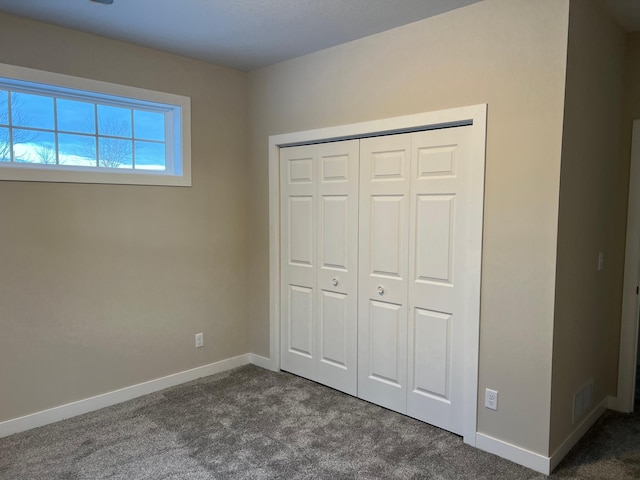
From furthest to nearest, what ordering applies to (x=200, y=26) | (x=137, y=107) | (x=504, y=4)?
1. (x=137, y=107)
2. (x=200, y=26)
3. (x=504, y=4)

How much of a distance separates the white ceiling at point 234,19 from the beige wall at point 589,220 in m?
0.76

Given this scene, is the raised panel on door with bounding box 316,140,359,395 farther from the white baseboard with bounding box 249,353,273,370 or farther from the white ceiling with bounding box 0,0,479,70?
the white ceiling with bounding box 0,0,479,70

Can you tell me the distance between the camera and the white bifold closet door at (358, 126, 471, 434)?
266 centimetres

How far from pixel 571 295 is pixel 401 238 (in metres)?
1.02

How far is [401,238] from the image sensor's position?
9.57ft

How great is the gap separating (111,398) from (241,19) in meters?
2.72

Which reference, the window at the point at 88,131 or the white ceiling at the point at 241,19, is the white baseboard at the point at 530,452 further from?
the window at the point at 88,131

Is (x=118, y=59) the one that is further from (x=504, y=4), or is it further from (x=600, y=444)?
(x=600, y=444)

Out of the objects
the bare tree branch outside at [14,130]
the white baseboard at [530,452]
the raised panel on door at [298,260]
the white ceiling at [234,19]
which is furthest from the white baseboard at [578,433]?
the bare tree branch outside at [14,130]

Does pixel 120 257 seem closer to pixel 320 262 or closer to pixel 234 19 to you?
pixel 320 262

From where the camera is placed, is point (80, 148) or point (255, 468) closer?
point (255, 468)

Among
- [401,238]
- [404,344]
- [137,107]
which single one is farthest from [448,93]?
[137,107]

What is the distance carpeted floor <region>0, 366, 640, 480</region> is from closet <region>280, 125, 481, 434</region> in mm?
263

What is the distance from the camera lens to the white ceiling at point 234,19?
2.49m
